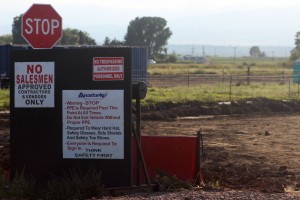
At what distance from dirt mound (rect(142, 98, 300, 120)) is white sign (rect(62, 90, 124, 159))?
1786 centimetres

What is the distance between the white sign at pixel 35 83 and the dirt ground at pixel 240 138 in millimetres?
3044

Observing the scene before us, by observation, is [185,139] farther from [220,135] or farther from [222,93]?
[222,93]

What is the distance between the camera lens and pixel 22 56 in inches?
443

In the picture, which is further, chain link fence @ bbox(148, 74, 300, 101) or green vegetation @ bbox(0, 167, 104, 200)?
chain link fence @ bbox(148, 74, 300, 101)

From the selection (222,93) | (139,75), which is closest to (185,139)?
(222,93)

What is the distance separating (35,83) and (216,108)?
21368 millimetres

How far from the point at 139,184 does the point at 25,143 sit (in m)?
1.74

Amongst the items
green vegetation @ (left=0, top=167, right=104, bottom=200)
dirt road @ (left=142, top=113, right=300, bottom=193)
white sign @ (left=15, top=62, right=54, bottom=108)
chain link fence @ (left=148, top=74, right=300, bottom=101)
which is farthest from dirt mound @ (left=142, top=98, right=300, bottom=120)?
green vegetation @ (left=0, top=167, right=104, bottom=200)

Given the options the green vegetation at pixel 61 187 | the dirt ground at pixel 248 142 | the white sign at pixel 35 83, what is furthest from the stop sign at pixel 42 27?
the dirt ground at pixel 248 142

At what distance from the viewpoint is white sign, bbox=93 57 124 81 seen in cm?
1096

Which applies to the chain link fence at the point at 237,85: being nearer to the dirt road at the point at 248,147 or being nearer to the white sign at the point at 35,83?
the dirt road at the point at 248,147

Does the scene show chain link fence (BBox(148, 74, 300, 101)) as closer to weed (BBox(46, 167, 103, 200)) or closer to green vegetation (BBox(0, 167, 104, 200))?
green vegetation (BBox(0, 167, 104, 200))


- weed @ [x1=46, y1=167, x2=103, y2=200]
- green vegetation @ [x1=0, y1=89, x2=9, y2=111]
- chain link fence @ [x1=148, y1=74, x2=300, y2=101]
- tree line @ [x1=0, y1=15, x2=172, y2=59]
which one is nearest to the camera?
weed @ [x1=46, y1=167, x2=103, y2=200]

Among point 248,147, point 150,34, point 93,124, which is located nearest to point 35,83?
point 93,124
